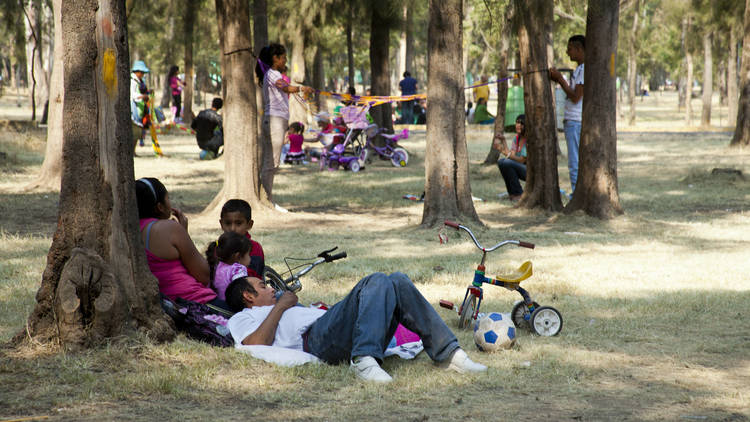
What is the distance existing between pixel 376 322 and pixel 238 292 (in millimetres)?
967

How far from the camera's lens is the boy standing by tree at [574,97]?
1072 cm

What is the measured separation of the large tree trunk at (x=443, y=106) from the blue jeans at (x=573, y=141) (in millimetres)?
2293

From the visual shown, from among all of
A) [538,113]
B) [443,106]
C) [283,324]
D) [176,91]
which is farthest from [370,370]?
[176,91]

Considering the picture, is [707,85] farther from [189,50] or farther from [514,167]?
[514,167]

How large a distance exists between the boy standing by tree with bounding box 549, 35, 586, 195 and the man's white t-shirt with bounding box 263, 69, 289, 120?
155 inches

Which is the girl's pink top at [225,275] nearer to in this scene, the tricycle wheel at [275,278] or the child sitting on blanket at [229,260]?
the child sitting on blanket at [229,260]

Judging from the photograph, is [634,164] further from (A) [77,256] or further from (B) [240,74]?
(A) [77,256]

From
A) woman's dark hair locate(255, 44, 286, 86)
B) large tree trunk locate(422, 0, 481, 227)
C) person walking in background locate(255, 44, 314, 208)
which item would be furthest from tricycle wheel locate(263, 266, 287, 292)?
woman's dark hair locate(255, 44, 286, 86)

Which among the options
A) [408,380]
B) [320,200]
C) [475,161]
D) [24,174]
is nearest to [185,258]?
[408,380]

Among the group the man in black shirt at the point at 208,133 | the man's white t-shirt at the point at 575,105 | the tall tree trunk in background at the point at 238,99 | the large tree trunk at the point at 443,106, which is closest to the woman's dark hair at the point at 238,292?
the large tree trunk at the point at 443,106

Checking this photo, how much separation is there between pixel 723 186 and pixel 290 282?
11.1 metres

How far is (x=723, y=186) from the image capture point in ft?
47.4

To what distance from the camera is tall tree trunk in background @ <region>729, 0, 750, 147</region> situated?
→ 18.7 metres

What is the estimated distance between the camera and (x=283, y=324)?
4.72 m
